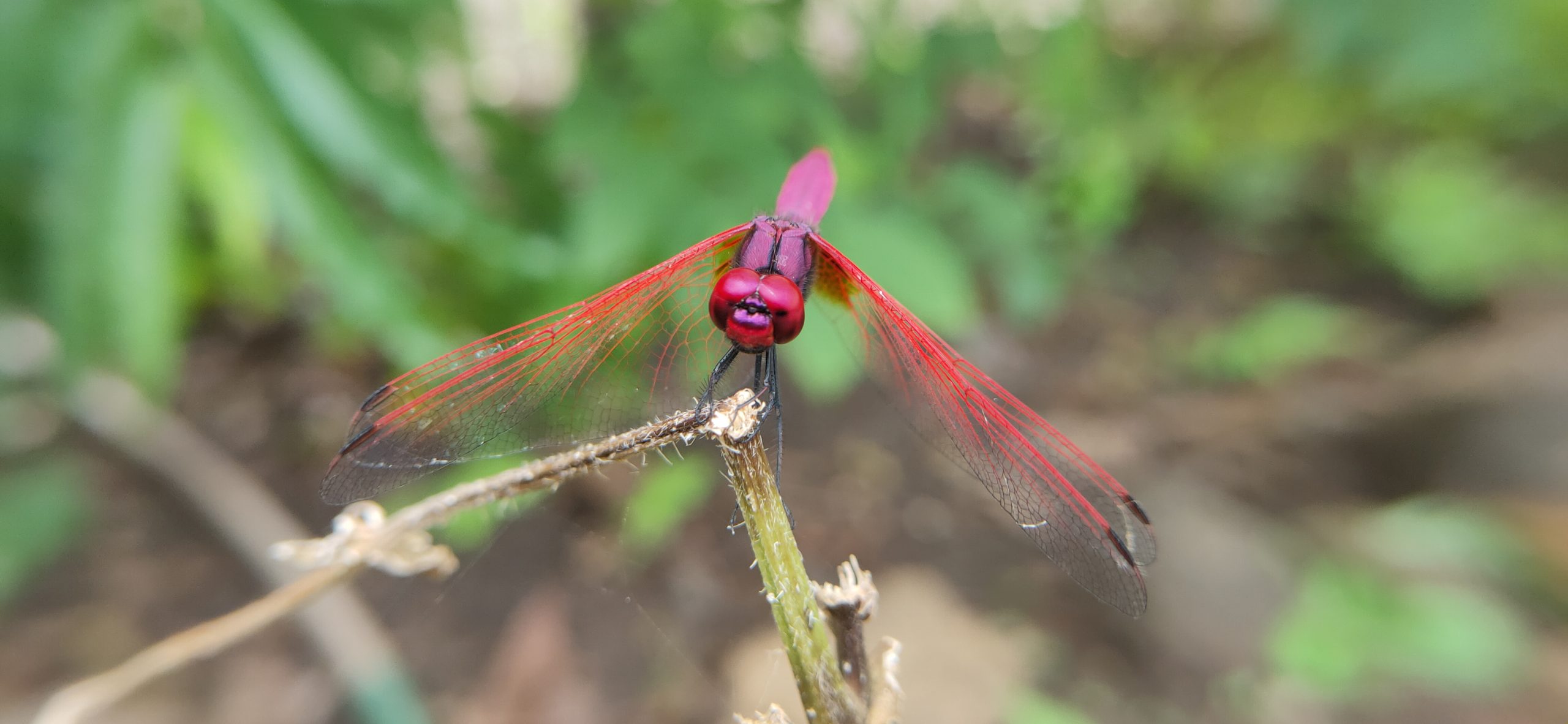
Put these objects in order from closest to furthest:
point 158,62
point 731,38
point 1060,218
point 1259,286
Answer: point 158,62, point 731,38, point 1060,218, point 1259,286

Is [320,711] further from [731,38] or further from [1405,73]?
[1405,73]

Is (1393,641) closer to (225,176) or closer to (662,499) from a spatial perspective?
(662,499)

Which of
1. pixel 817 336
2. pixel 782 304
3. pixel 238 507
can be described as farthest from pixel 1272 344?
pixel 238 507

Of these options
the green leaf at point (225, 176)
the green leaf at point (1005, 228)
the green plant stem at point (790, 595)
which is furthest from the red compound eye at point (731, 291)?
the green leaf at point (1005, 228)

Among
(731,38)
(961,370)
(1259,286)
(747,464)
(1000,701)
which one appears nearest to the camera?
(747,464)

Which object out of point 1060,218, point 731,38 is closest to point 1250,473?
point 1060,218

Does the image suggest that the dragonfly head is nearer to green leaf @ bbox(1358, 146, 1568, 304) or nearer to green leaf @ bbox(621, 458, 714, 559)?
green leaf @ bbox(621, 458, 714, 559)

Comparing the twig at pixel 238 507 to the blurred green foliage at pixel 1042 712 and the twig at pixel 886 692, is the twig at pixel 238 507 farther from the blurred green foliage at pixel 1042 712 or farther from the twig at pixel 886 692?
the twig at pixel 886 692

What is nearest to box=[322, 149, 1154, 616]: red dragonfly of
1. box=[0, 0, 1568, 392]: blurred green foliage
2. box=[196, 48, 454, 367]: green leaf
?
box=[0, 0, 1568, 392]: blurred green foliage
